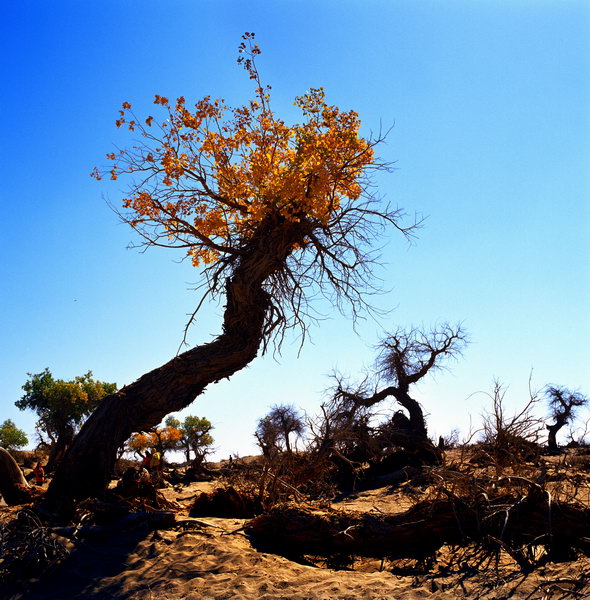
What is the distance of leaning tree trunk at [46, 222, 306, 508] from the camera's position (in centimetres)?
962

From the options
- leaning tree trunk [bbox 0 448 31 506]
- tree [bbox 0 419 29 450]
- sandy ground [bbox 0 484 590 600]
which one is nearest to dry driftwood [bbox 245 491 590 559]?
sandy ground [bbox 0 484 590 600]

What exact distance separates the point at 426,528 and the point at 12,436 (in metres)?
38.1

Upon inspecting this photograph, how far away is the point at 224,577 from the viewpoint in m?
6.64

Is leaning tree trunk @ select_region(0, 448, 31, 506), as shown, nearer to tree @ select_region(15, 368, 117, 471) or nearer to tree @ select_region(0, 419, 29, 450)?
tree @ select_region(15, 368, 117, 471)

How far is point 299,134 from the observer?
34.0ft

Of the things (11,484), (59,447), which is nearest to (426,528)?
(11,484)

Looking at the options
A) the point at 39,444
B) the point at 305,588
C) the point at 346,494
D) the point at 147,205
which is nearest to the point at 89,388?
the point at 39,444

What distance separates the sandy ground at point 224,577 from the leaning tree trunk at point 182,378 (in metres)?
1.91

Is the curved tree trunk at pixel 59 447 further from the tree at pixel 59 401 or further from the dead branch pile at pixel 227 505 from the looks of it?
the dead branch pile at pixel 227 505

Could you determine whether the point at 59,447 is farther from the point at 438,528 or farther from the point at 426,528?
the point at 438,528

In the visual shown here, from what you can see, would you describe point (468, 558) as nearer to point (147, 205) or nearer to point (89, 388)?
point (147, 205)

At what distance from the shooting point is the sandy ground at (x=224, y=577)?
5.88m

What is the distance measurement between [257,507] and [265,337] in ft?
10.6

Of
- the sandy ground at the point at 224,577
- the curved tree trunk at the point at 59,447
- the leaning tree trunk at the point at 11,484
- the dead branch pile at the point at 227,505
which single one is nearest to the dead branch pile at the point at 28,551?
the sandy ground at the point at 224,577
